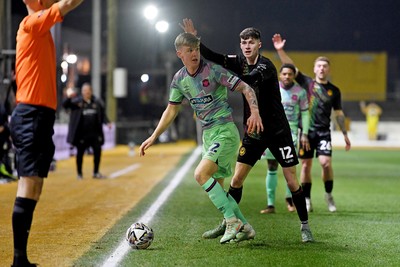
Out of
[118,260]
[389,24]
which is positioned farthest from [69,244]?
[389,24]

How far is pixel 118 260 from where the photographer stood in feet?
24.3

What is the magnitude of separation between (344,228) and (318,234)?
692 millimetres

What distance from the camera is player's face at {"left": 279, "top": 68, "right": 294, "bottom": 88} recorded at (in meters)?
11.1

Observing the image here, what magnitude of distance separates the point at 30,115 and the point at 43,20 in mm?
801

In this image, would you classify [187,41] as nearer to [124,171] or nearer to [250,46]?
[250,46]

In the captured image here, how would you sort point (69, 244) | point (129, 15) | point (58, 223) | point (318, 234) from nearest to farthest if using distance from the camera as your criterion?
point (69, 244) < point (318, 234) < point (58, 223) < point (129, 15)

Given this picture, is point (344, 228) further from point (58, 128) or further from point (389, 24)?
point (389, 24)

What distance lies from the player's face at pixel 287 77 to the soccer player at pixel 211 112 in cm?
283

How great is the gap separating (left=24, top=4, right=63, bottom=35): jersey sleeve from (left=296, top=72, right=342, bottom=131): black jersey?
18.9ft

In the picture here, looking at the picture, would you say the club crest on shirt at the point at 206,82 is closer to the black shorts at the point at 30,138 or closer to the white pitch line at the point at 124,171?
the black shorts at the point at 30,138

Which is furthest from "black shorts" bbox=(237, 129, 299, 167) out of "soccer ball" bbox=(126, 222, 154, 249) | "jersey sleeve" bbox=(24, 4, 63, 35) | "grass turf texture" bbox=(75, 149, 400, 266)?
"jersey sleeve" bbox=(24, 4, 63, 35)

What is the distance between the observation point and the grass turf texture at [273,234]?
7508mm

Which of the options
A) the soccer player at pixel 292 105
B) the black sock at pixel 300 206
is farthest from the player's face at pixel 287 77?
the black sock at pixel 300 206

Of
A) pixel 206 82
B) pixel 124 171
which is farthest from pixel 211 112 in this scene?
pixel 124 171
